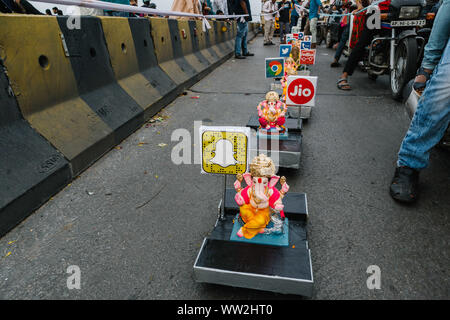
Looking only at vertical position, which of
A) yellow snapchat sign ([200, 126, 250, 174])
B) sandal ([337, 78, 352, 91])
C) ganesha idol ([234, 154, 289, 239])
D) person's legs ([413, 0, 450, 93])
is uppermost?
person's legs ([413, 0, 450, 93])

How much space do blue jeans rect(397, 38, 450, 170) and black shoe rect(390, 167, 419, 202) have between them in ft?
0.21

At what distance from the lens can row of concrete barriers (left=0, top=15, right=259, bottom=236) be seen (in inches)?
91.4

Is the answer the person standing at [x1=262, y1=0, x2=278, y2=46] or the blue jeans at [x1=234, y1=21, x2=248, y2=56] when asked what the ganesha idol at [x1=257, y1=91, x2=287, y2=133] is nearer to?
the blue jeans at [x1=234, y1=21, x2=248, y2=56]

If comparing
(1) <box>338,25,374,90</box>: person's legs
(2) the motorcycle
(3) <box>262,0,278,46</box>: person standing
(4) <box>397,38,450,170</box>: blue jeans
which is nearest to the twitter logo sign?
(1) <box>338,25,374,90</box>: person's legs

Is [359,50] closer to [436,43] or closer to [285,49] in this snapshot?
[285,49]

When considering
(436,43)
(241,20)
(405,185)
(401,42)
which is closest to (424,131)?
(405,185)

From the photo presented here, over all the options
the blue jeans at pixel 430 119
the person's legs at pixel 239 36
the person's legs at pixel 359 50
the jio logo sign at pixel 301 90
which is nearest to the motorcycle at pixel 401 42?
A: the person's legs at pixel 359 50


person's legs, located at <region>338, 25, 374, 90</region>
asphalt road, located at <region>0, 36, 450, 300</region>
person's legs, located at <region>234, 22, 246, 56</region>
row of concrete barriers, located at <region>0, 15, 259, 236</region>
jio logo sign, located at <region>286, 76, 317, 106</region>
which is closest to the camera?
asphalt road, located at <region>0, 36, 450, 300</region>

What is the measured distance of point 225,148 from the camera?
196 centimetres

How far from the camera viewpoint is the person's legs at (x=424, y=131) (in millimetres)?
2357

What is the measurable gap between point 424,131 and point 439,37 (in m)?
0.86

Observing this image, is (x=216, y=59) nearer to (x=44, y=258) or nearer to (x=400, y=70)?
(x=400, y=70)

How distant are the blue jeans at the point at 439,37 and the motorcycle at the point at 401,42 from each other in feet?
8.17

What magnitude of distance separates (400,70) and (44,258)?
5.98m
